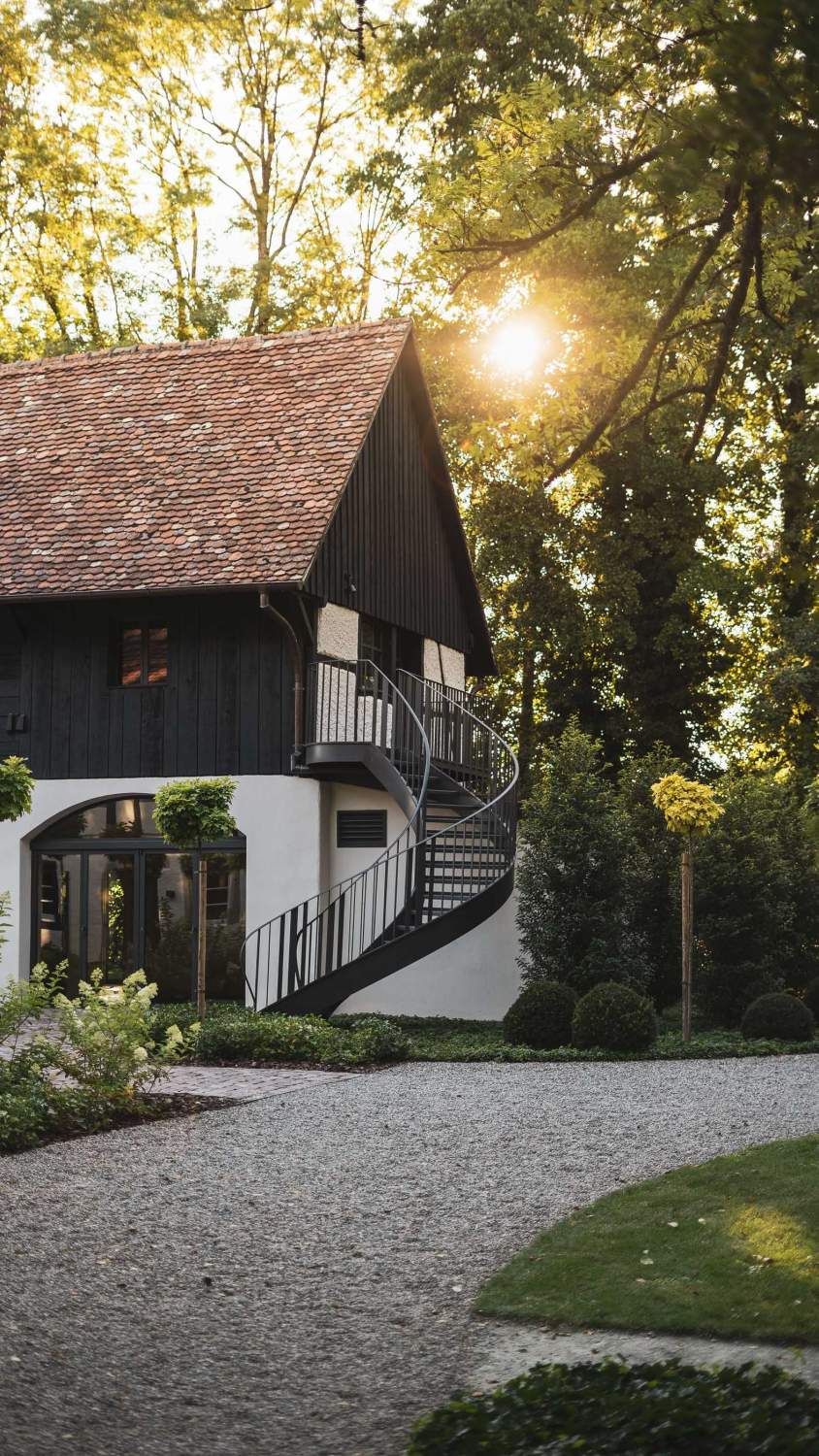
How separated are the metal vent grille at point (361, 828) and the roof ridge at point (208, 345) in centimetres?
712

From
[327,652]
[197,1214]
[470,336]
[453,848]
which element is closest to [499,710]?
[327,652]

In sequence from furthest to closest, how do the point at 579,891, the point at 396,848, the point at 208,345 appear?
the point at 208,345 < the point at 396,848 < the point at 579,891

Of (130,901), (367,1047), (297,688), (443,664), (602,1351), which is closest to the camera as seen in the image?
(602,1351)

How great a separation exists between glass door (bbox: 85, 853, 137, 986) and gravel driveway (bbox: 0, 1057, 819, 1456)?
789cm

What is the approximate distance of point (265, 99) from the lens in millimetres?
30234

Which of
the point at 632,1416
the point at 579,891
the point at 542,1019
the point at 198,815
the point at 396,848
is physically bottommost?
the point at 542,1019

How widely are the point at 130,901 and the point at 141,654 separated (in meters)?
3.17

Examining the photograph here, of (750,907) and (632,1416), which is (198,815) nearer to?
(750,907)

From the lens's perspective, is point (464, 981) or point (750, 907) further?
point (464, 981)

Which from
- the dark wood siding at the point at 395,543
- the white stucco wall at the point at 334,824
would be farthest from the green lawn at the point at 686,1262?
the dark wood siding at the point at 395,543

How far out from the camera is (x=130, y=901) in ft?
65.5

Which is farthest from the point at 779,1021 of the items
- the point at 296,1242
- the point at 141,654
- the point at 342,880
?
the point at 296,1242

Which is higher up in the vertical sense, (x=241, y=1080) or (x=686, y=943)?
(x=686, y=943)

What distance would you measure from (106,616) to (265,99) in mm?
14859
